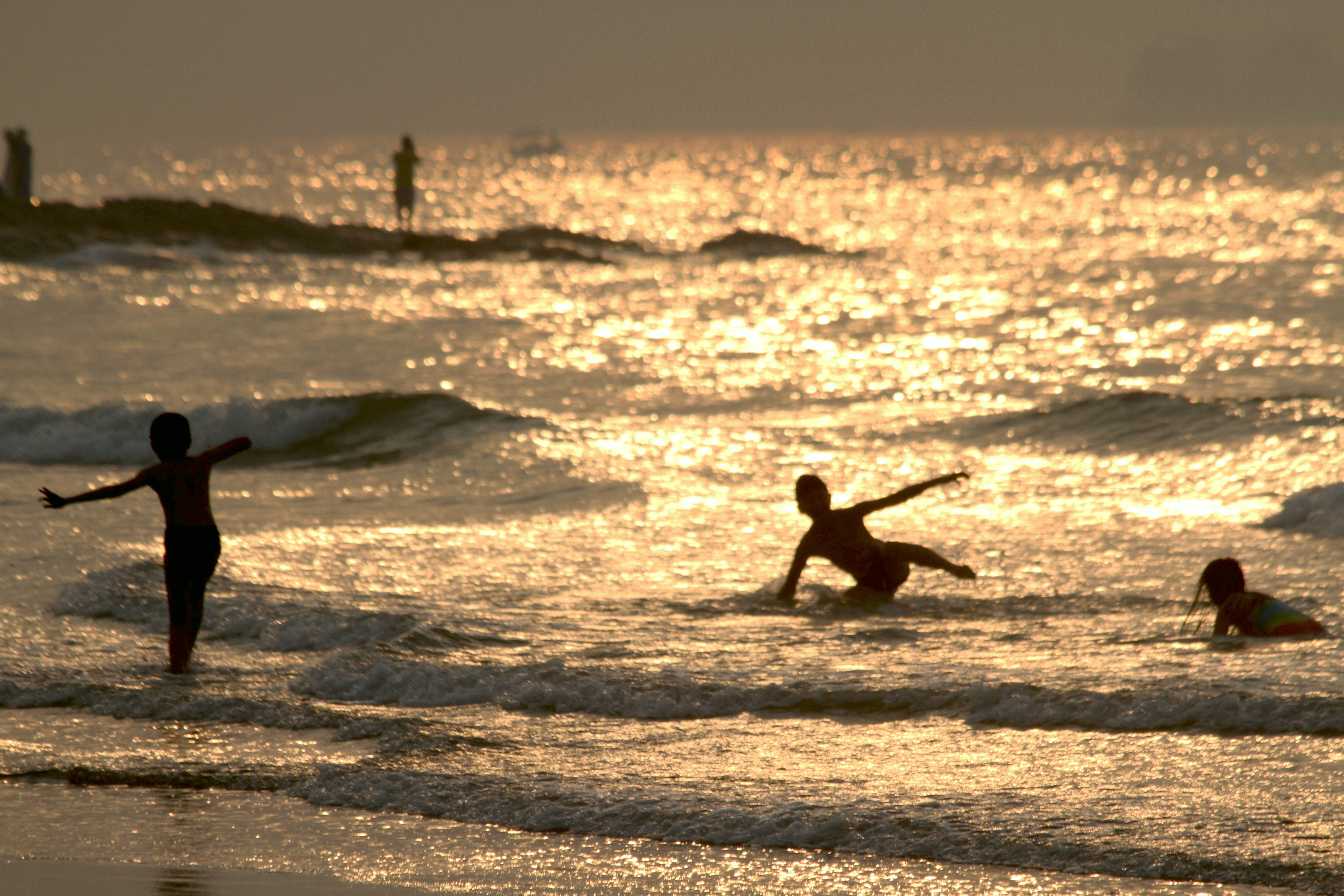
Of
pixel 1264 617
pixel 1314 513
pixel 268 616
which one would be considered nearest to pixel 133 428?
pixel 268 616

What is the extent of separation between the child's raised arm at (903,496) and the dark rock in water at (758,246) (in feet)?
104

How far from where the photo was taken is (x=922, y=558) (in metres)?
8.87

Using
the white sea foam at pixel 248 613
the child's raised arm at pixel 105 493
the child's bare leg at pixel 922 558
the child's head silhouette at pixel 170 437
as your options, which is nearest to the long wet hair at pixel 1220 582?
the child's bare leg at pixel 922 558

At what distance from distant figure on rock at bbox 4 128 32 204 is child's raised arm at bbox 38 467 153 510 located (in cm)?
2835

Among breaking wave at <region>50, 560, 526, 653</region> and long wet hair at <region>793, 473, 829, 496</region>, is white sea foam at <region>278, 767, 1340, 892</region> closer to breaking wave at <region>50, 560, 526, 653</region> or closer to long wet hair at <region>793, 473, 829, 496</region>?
breaking wave at <region>50, 560, 526, 653</region>

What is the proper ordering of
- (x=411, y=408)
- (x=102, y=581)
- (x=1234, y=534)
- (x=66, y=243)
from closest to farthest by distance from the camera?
(x=102, y=581), (x=1234, y=534), (x=411, y=408), (x=66, y=243)

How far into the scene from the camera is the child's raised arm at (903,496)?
803 centimetres

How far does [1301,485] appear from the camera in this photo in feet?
40.7

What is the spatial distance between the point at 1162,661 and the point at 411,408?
1158 centimetres

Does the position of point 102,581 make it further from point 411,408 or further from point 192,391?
point 192,391

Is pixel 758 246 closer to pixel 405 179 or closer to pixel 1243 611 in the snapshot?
pixel 405 179

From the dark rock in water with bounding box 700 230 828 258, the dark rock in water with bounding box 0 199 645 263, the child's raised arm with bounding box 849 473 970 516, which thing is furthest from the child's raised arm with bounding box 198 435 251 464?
the dark rock in water with bounding box 700 230 828 258

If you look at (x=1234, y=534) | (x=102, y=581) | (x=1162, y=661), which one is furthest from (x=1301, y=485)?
(x=102, y=581)

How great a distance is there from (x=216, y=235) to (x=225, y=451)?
2884cm
